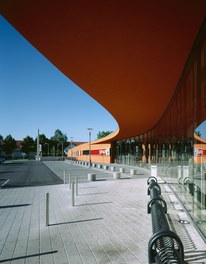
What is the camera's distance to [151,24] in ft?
17.7

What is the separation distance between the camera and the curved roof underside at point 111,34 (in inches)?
184

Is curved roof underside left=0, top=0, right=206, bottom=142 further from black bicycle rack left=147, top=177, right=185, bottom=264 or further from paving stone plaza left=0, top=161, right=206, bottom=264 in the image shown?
paving stone plaza left=0, top=161, right=206, bottom=264

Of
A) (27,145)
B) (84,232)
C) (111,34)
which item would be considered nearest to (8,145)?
(27,145)

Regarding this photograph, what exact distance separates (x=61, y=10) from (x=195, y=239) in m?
5.58

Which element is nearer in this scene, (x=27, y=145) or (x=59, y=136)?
(x=27, y=145)

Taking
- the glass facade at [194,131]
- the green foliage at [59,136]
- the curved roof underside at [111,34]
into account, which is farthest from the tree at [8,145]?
the curved roof underside at [111,34]

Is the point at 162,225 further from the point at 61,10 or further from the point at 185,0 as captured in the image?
the point at 61,10

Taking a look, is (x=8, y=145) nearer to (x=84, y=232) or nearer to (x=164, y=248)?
(x=84, y=232)

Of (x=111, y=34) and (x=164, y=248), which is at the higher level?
(x=111, y=34)

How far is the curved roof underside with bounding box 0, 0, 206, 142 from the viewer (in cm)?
466

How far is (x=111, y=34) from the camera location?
5816 millimetres

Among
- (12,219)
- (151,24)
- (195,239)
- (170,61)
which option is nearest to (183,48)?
(170,61)

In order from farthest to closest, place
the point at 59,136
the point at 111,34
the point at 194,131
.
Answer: the point at 59,136 → the point at 194,131 → the point at 111,34

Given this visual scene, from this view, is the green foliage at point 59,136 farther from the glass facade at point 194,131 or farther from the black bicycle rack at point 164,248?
the black bicycle rack at point 164,248
